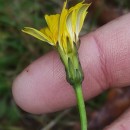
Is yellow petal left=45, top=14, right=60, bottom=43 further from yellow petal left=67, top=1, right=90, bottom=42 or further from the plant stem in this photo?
the plant stem

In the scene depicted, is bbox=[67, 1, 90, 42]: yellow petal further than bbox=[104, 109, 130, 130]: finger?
No

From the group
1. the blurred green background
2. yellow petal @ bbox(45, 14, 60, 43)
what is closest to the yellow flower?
yellow petal @ bbox(45, 14, 60, 43)

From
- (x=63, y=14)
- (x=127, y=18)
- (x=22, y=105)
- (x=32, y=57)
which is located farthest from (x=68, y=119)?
(x=63, y=14)

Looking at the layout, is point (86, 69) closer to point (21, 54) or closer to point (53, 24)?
point (53, 24)

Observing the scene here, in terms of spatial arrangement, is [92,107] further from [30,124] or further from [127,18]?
[127,18]

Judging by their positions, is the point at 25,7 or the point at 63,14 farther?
the point at 25,7

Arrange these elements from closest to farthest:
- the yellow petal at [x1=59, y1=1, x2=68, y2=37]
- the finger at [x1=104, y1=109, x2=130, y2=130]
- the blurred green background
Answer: the yellow petal at [x1=59, y1=1, x2=68, y2=37] → the finger at [x1=104, y1=109, x2=130, y2=130] → the blurred green background
